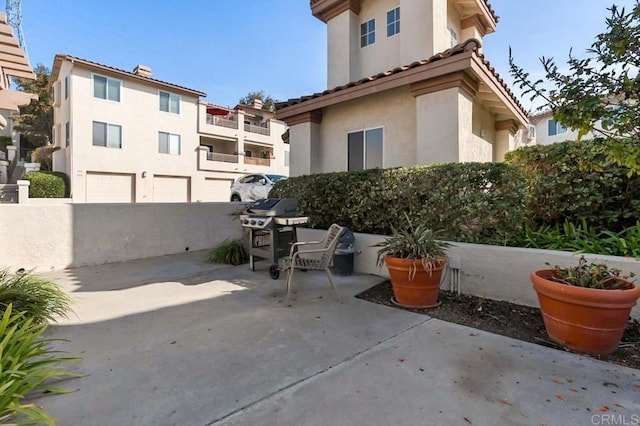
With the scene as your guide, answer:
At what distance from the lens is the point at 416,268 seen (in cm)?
388

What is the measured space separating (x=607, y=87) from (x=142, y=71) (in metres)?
24.8

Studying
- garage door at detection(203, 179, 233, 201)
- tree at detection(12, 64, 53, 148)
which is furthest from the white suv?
tree at detection(12, 64, 53, 148)

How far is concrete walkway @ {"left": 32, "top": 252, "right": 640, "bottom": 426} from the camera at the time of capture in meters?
2.03

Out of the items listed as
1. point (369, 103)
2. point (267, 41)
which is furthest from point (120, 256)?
point (267, 41)

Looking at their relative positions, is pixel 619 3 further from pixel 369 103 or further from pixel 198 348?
pixel 369 103

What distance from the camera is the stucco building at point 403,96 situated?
6.10 metres

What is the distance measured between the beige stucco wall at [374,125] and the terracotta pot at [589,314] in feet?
14.1

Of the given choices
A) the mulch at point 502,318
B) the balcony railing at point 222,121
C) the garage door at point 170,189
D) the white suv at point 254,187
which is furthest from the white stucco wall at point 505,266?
the balcony railing at point 222,121

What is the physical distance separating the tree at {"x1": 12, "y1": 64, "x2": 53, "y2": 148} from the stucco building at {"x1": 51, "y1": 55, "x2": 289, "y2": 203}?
5.49 m

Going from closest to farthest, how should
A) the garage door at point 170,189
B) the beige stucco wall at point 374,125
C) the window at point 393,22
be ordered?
the beige stucco wall at point 374,125 → the window at point 393,22 → the garage door at point 170,189

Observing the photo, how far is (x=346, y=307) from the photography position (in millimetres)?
4055

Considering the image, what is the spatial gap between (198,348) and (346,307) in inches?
72.7

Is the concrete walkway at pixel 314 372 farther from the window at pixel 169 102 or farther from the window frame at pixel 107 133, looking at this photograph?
the window at pixel 169 102

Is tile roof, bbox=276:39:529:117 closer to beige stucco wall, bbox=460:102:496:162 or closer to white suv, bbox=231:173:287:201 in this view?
beige stucco wall, bbox=460:102:496:162
